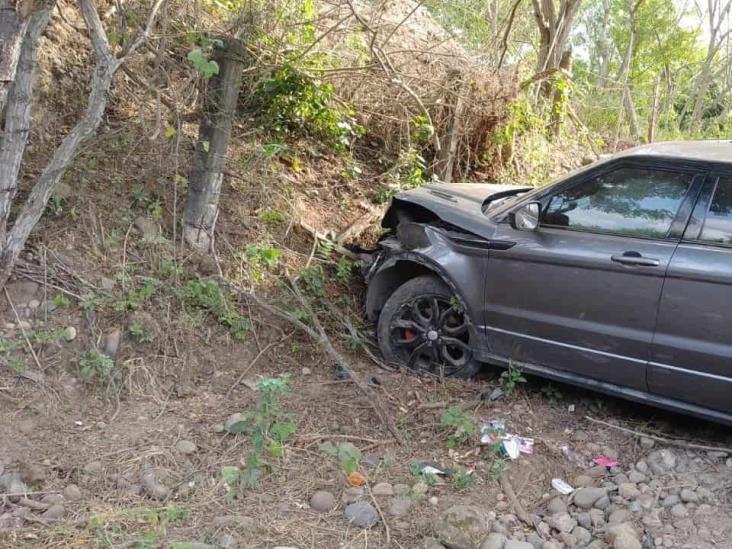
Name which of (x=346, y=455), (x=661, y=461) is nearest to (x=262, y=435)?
(x=346, y=455)

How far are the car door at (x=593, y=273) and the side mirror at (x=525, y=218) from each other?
0.04 m

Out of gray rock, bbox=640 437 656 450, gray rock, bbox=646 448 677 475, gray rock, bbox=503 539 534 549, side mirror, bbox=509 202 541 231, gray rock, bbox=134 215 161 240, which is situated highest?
side mirror, bbox=509 202 541 231

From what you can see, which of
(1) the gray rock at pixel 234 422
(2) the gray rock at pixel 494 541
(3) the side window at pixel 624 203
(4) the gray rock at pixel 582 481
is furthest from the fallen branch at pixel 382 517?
(3) the side window at pixel 624 203

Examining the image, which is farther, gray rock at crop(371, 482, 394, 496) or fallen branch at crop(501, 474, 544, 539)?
gray rock at crop(371, 482, 394, 496)

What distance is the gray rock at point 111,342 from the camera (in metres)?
4.45

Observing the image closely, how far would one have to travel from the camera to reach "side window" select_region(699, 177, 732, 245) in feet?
12.3

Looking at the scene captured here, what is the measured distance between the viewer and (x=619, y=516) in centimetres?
346

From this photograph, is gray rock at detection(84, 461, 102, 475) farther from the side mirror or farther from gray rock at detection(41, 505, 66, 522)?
the side mirror

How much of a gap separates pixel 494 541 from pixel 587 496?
0.67m

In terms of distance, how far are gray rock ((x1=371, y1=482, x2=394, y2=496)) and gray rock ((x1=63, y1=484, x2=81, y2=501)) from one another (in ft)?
4.77

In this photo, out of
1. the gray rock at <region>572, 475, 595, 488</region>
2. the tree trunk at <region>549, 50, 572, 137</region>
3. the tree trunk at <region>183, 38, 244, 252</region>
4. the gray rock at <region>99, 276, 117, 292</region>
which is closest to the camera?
the gray rock at <region>572, 475, 595, 488</region>

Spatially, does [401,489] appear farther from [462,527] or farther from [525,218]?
[525,218]

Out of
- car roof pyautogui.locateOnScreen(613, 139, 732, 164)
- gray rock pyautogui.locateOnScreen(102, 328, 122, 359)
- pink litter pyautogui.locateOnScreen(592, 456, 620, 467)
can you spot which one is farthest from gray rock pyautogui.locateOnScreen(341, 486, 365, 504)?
car roof pyautogui.locateOnScreen(613, 139, 732, 164)

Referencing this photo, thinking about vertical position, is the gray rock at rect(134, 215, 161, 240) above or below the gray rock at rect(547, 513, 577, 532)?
above
